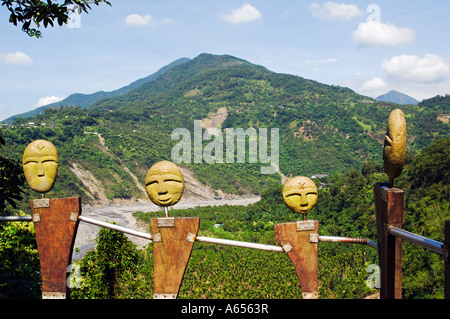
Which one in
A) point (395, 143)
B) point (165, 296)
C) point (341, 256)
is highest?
point (395, 143)

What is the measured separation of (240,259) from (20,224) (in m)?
19.2

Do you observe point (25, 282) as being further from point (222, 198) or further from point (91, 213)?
point (222, 198)

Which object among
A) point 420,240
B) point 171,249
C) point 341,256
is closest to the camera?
point 420,240

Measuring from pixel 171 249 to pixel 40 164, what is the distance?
1.23m

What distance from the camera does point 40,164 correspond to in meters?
3.12

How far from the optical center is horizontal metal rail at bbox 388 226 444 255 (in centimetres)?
195

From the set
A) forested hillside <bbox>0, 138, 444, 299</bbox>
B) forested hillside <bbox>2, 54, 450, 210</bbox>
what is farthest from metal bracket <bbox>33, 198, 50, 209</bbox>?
forested hillside <bbox>2, 54, 450, 210</bbox>

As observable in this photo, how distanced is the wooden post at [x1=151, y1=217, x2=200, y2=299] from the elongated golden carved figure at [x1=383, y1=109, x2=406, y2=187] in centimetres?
128

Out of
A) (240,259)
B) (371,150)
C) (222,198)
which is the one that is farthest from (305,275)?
(371,150)

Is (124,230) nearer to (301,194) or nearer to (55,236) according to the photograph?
(55,236)

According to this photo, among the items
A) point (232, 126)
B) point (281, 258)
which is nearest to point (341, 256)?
point (281, 258)

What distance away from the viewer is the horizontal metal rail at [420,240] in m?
1.95

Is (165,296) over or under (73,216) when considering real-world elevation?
under

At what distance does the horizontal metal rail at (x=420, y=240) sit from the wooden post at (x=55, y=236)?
7.04ft
